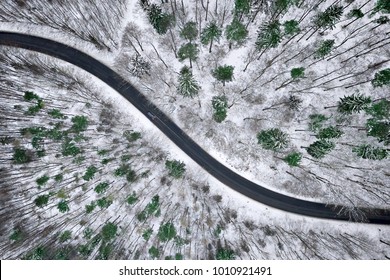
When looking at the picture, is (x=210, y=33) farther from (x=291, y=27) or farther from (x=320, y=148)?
(x=320, y=148)

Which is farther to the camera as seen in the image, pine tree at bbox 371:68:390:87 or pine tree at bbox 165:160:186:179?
pine tree at bbox 165:160:186:179

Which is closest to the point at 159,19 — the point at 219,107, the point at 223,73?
the point at 223,73

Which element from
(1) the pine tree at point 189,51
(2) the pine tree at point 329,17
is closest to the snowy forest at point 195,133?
(2) the pine tree at point 329,17

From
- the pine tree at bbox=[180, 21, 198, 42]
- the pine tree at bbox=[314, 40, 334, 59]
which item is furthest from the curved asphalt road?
the pine tree at bbox=[314, 40, 334, 59]

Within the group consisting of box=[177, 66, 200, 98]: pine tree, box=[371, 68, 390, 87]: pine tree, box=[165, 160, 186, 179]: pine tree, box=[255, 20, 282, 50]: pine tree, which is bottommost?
box=[165, 160, 186, 179]: pine tree

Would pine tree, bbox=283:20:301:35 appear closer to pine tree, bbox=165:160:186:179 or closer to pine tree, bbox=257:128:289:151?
pine tree, bbox=257:128:289:151

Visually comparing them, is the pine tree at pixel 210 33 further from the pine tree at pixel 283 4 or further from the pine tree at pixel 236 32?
the pine tree at pixel 283 4
